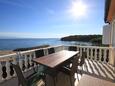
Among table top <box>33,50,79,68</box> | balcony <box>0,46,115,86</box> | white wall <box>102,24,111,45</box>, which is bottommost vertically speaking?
balcony <box>0,46,115,86</box>

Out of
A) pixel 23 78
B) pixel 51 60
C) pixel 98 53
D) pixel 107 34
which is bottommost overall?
pixel 98 53

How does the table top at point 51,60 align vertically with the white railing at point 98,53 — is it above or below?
above

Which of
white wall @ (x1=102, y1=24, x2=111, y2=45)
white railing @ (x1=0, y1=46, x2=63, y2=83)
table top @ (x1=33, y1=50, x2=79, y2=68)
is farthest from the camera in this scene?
white wall @ (x1=102, y1=24, x2=111, y2=45)

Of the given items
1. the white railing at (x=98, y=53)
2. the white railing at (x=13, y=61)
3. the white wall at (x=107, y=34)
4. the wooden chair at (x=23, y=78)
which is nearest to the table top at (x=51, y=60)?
the wooden chair at (x=23, y=78)

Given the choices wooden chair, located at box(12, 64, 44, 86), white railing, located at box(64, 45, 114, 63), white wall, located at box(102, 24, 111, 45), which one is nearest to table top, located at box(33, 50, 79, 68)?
wooden chair, located at box(12, 64, 44, 86)

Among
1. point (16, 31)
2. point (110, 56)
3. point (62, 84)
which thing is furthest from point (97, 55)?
point (16, 31)

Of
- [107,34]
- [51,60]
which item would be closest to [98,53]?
[107,34]

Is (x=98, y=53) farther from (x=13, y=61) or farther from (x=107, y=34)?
(x=13, y=61)

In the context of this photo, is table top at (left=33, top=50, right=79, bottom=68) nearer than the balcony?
Yes

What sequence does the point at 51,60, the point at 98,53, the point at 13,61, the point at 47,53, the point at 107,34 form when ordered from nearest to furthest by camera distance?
the point at 51,60 < the point at 13,61 < the point at 47,53 < the point at 107,34 < the point at 98,53

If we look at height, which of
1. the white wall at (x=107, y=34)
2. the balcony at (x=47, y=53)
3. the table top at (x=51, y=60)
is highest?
the white wall at (x=107, y=34)

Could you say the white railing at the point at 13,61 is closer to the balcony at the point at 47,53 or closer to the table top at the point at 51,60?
the balcony at the point at 47,53

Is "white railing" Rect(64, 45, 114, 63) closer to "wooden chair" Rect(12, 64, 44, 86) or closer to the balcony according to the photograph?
the balcony

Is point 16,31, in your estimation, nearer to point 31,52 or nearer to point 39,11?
point 39,11
